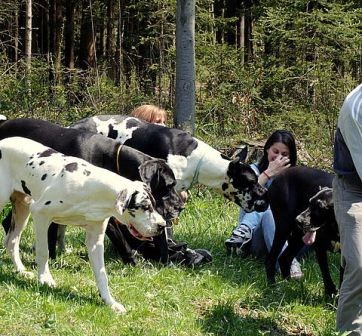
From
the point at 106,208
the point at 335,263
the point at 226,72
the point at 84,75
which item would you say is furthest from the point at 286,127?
the point at 106,208

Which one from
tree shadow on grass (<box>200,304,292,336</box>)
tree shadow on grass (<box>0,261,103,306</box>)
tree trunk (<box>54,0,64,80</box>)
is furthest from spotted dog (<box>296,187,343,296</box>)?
tree trunk (<box>54,0,64,80</box>)

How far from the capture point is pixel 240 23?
25.5m

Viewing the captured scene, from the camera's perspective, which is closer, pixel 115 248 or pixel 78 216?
pixel 78 216

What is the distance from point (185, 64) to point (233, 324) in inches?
249

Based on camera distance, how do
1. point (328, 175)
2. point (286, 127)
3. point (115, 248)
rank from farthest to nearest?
point (286, 127)
point (115, 248)
point (328, 175)

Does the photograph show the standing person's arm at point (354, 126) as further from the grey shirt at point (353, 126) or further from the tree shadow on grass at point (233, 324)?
the tree shadow on grass at point (233, 324)

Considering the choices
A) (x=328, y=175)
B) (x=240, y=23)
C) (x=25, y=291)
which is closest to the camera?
(x=25, y=291)

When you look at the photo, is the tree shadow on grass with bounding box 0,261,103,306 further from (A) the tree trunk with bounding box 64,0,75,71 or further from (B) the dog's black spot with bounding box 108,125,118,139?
(A) the tree trunk with bounding box 64,0,75,71

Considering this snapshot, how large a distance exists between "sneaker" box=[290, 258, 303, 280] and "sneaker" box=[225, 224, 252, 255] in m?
0.69

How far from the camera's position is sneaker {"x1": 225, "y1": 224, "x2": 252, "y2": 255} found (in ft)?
22.8

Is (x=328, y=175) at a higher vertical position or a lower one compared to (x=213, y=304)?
higher

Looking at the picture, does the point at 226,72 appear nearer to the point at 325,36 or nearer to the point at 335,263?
the point at 325,36

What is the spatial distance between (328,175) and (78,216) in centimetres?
233

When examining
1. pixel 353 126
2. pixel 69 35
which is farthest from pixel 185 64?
pixel 69 35
